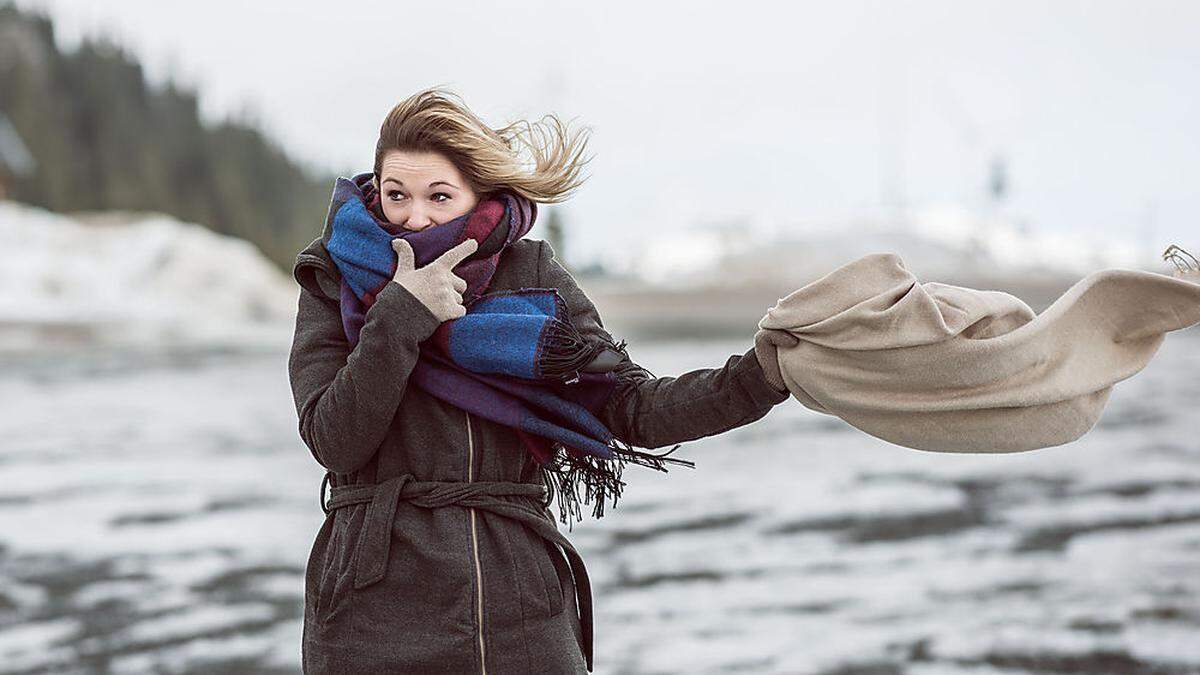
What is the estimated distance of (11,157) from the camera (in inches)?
1583

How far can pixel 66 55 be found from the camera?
56594mm

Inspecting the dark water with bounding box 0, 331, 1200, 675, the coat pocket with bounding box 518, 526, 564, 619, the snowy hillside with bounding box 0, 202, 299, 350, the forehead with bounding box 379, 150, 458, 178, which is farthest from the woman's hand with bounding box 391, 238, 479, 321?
the snowy hillside with bounding box 0, 202, 299, 350

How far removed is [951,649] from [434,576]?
3304 millimetres

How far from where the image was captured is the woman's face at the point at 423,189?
7.00 ft

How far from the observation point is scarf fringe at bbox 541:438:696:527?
86.0 inches

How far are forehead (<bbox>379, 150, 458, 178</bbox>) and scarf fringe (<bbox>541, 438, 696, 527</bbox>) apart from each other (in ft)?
1.57

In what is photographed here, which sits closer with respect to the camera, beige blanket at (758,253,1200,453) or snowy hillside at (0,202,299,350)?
beige blanket at (758,253,1200,453)

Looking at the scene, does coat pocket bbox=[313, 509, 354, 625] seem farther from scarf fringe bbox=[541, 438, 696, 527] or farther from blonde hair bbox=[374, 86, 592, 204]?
blonde hair bbox=[374, 86, 592, 204]

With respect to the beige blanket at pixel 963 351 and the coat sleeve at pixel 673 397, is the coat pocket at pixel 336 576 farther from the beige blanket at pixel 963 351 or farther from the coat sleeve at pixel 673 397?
the beige blanket at pixel 963 351

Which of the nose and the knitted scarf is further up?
the nose

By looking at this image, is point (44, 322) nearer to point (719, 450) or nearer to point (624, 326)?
point (624, 326)

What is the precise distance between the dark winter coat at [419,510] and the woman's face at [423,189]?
14 centimetres

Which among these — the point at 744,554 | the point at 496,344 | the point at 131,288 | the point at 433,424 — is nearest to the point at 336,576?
the point at 433,424

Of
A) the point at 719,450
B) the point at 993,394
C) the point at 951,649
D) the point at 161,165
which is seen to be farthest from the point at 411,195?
the point at 161,165
